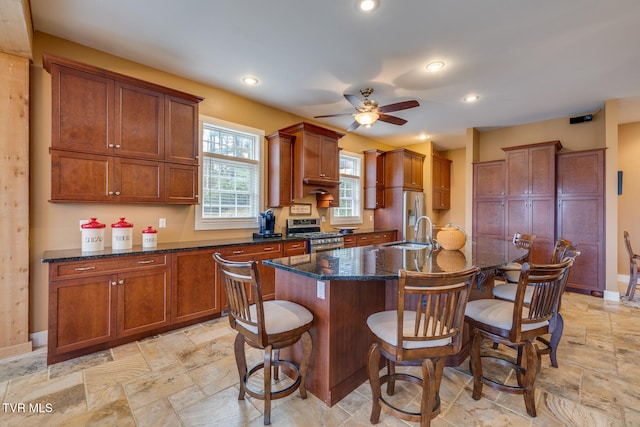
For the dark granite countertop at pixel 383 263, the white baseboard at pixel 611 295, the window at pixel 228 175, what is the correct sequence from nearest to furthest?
1. the dark granite countertop at pixel 383 263
2. the window at pixel 228 175
3. the white baseboard at pixel 611 295

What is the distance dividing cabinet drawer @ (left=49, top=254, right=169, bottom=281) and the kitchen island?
148 cm

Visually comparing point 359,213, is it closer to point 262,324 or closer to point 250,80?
point 250,80

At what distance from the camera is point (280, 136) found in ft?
14.2

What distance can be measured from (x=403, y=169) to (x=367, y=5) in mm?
4107

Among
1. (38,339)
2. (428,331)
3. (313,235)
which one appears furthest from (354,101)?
(38,339)

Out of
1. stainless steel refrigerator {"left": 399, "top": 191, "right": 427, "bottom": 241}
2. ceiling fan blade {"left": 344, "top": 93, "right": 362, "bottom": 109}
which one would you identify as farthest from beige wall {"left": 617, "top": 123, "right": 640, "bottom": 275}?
ceiling fan blade {"left": 344, "top": 93, "right": 362, "bottom": 109}

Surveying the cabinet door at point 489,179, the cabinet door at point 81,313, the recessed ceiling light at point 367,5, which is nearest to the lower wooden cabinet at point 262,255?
the cabinet door at point 81,313

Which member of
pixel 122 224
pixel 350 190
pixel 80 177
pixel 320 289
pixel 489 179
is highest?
pixel 489 179

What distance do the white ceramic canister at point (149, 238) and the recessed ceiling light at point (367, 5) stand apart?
296 centimetres

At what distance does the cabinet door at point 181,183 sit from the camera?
10.5 feet

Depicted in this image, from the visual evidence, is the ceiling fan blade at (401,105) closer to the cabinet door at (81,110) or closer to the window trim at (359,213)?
the window trim at (359,213)

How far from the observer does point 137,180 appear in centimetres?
298

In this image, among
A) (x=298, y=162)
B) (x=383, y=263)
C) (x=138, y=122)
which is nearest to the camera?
(x=383, y=263)

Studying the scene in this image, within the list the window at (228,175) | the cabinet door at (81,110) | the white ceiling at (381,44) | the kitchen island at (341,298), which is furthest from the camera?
the window at (228,175)
